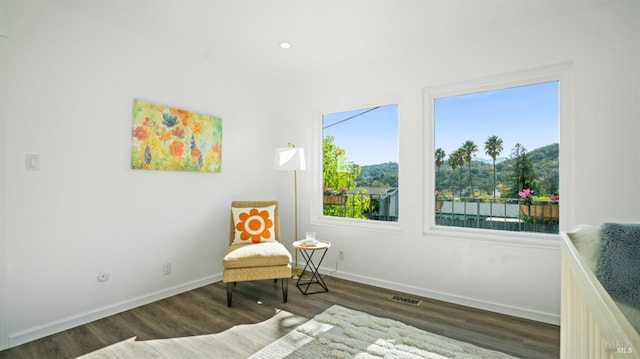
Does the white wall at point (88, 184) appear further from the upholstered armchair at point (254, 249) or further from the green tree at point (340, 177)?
the green tree at point (340, 177)

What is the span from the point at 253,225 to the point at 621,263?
3.03 meters

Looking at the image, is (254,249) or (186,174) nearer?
(254,249)

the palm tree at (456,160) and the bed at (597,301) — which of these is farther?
the palm tree at (456,160)

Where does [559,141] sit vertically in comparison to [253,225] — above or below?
above

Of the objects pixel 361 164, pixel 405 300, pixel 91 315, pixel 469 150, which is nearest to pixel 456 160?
pixel 469 150

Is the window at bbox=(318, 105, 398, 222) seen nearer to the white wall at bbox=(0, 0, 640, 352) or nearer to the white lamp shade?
the white wall at bbox=(0, 0, 640, 352)

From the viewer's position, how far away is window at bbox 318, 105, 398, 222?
3.66 metres

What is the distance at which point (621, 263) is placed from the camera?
96 centimetres

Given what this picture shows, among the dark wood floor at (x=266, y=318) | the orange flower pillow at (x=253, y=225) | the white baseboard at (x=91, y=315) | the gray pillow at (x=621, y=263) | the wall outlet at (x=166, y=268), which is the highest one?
the gray pillow at (x=621, y=263)

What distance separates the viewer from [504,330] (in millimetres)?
2473

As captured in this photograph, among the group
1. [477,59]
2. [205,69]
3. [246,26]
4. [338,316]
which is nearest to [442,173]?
[477,59]

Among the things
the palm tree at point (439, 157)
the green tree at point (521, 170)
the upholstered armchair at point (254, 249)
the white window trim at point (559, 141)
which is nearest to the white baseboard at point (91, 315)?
the upholstered armchair at point (254, 249)

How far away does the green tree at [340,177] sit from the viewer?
391 centimetres

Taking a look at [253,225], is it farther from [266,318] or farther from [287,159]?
[266,318]
